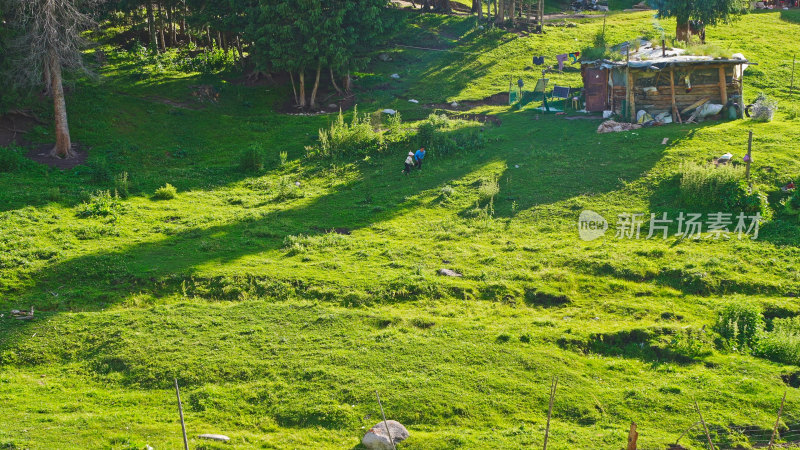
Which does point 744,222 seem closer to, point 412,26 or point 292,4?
point 292,4

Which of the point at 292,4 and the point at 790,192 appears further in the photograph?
the point at 292,4

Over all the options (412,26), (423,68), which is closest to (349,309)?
(423,68)

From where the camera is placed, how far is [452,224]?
24156 millimetres

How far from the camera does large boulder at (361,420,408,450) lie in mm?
13266

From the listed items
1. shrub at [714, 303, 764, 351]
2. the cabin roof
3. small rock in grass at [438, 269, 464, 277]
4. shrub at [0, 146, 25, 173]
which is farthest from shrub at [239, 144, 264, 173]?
shrub at [714, 303, 764, 351]

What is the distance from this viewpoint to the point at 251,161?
29.9 m

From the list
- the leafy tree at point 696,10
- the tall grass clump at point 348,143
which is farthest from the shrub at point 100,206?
the leafy tree at point 696,10

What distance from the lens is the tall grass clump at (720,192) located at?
23.4 metres

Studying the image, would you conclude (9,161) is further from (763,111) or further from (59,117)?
(763,111)

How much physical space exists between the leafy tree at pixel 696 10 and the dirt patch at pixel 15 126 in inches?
1400

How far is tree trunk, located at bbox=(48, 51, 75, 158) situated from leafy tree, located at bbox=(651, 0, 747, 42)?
33.5 m

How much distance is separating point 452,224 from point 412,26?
2981 centimetres

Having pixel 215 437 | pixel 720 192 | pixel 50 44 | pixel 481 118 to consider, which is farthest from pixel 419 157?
pixel 215 437

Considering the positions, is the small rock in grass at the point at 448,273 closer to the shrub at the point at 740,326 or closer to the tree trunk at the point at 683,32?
the shrub at the point at 740,326
